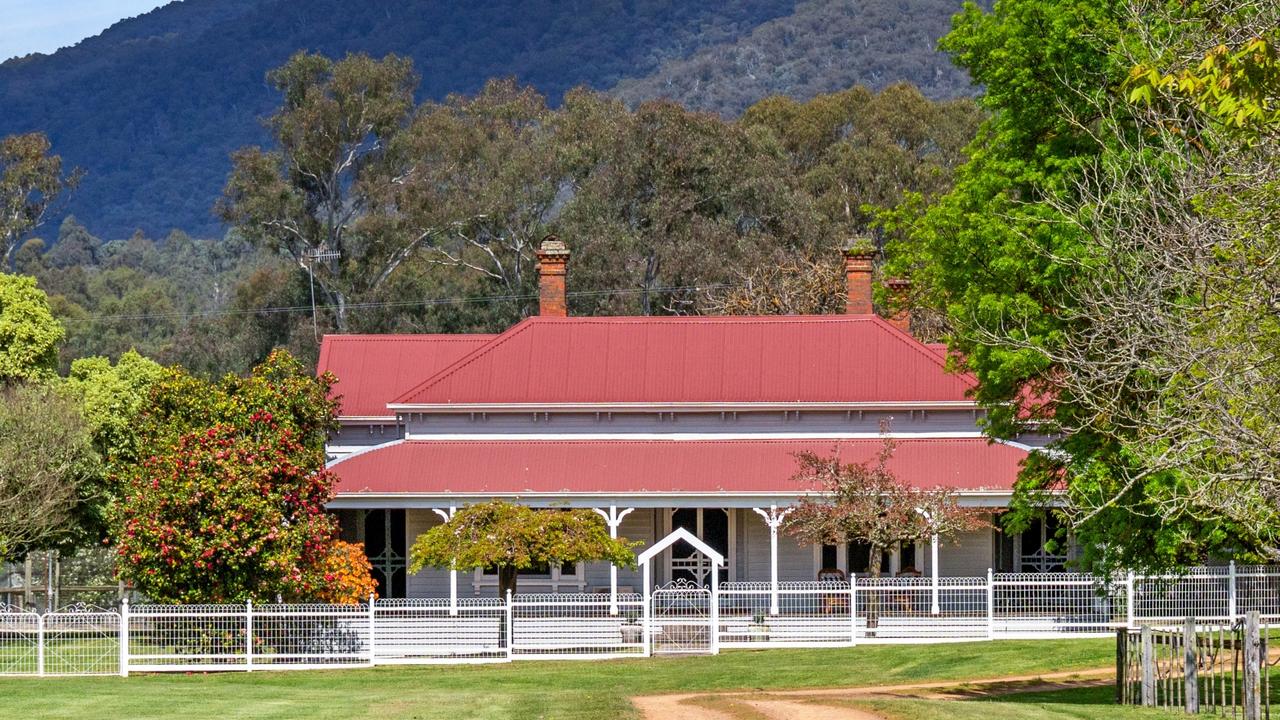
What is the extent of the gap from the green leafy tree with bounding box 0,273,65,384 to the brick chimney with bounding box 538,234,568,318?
484 inches

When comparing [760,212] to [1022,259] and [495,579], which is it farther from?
[1022,259]

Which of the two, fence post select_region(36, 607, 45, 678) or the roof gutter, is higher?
the roof gutter

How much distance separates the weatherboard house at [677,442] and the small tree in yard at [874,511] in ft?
6.81

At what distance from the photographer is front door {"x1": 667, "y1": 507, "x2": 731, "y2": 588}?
4253 centimetres

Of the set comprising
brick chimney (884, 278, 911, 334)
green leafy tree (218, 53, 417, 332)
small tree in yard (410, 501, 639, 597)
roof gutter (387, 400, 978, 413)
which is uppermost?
green leafy tree (218, 53, 417, 332)

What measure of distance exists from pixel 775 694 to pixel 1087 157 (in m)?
8.69

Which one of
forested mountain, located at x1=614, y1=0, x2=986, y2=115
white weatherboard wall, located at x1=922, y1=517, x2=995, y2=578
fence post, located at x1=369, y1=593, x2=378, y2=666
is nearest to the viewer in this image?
fence post, located at x1=369, y1=593, x2=378, y2=666

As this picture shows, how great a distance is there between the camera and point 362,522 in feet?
142

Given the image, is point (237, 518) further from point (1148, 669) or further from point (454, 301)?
point (454, 301)

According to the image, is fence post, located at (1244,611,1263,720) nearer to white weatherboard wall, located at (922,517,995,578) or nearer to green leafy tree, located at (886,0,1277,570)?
green leafy tree, located at (886,0,1277,570)

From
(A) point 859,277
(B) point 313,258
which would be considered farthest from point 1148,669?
(B) point 313,258

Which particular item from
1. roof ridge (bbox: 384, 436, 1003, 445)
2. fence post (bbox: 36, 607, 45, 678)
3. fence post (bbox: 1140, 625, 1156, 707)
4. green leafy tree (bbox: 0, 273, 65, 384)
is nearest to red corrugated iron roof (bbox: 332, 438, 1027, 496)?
roof ridge (bbox: 384, 436, 1003, 445)

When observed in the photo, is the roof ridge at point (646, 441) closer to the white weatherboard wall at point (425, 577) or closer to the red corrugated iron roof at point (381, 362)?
the white weatherboard wall at point (425, 577)

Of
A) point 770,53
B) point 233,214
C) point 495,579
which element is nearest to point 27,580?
point 495,579
